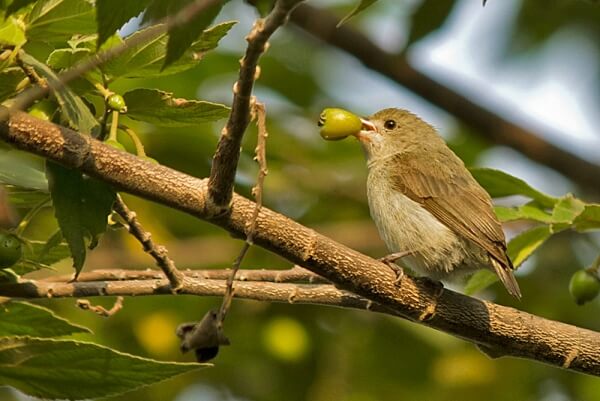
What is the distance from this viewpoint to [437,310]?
3.95m

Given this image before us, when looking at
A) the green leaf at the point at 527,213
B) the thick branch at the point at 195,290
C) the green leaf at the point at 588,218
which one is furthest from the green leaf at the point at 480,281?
the thick branch at the point at 195,290

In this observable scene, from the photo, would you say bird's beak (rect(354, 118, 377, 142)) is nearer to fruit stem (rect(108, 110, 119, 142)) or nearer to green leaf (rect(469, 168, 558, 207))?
green leaf (rect(469, 168, 558, 207))

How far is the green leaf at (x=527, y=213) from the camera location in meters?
4.34

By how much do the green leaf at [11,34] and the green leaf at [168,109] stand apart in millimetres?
452

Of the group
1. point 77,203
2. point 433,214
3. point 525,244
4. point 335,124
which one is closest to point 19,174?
point 77,203

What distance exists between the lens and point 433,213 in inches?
211

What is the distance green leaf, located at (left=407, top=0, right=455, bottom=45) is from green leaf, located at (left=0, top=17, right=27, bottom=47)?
10.2 ft

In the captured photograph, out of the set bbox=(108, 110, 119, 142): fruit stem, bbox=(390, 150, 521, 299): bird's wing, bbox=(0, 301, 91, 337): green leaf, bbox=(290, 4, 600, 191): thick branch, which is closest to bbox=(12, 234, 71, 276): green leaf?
bbox=(0, 301, 91, 337): green leaf

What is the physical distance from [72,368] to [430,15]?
10.3ft

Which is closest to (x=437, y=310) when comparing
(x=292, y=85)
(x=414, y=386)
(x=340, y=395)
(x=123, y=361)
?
(x=123, y=361)

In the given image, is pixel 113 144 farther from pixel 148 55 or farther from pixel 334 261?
pixel 334 261

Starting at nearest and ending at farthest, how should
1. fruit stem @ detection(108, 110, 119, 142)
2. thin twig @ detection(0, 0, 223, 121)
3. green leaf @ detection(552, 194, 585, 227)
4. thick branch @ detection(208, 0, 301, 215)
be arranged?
thin twig @ detection(0, 0, 223, 121) < thick branch @ detection(208, 0, 301, 215) < fruit stem @ detection(108, 110, 119, 142) < green leaf @ detection(552, 194, 585, 227)

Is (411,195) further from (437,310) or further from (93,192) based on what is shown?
(93,192)

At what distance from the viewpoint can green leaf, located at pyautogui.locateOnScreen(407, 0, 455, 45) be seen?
5.69 meters
